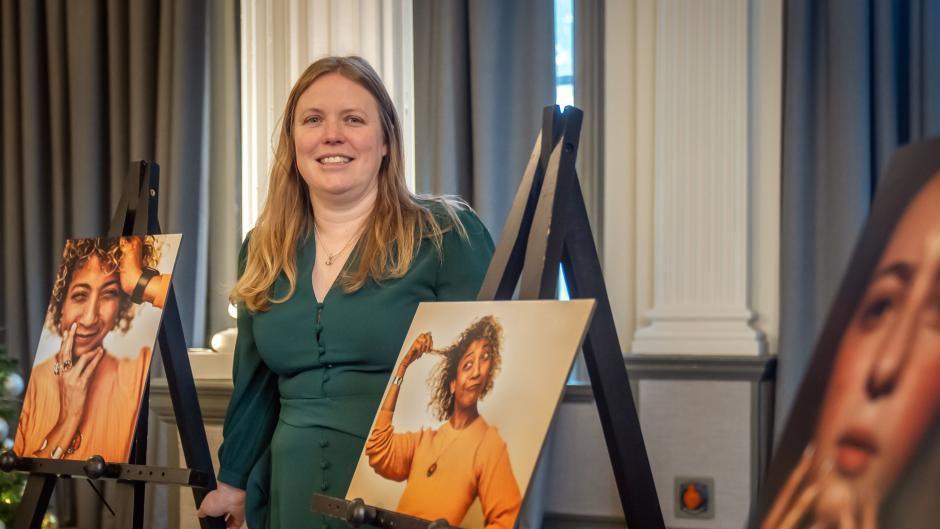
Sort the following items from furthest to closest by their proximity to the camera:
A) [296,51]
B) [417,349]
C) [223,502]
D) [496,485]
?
[296,51] < [223,502] < [417,349] < [496,485]

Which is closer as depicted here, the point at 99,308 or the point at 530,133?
the point at 99,308

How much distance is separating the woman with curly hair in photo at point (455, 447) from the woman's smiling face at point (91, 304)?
3.17 ft

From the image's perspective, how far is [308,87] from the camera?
2.04 metres

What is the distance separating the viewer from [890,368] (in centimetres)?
98

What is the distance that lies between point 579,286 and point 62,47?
123 inches

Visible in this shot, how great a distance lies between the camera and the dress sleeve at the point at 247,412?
2.07 meters

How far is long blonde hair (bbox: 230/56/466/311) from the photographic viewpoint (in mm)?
1934

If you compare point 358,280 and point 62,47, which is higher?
point 62,47

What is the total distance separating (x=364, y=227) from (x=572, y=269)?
51cm

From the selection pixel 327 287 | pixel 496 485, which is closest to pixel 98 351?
pixel 327 287

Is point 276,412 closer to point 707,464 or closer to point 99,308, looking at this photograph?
point 99,308

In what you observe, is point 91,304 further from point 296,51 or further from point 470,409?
point 296,51

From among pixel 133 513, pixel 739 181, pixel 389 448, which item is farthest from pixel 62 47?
pixel 389 448

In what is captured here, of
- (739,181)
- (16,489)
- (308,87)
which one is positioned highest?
(308,87)
